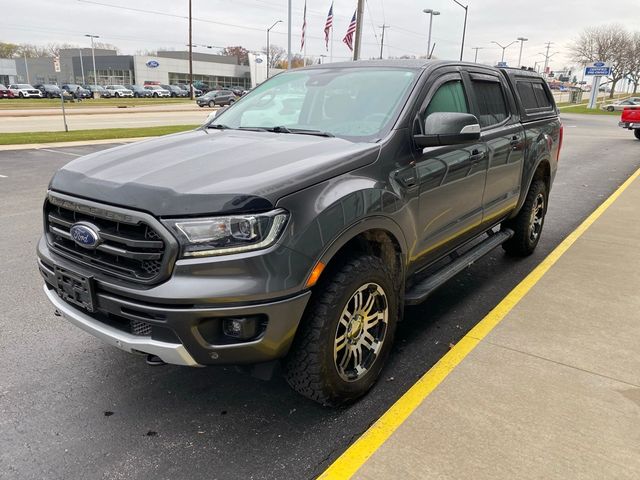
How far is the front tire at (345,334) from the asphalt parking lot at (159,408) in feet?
0.61

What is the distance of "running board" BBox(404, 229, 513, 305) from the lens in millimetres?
3475

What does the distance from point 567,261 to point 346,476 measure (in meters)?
4.05

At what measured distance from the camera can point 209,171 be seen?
2.61m

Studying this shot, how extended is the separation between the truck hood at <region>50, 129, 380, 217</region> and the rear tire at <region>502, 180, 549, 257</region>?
298 cm

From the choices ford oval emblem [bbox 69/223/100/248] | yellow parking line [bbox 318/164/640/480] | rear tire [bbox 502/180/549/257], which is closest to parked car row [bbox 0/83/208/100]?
rear tire [bbox 502/180/549/257]

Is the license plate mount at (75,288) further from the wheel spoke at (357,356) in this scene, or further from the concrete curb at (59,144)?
the concrete curb at (59,144)

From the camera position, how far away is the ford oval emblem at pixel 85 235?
2.53m

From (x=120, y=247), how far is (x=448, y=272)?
2330 millimetres

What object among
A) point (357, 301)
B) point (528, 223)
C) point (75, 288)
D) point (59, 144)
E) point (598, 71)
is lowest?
point (59, 144)

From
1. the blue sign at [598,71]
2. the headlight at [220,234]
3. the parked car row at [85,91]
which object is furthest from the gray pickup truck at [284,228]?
the parked car row at [85,91]

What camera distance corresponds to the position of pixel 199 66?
8856 cm

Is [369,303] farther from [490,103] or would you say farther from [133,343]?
[490,103]

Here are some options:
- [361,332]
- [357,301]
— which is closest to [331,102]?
[357,301]

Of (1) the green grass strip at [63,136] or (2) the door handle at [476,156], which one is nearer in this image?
(2) the door handle at [476,156]
